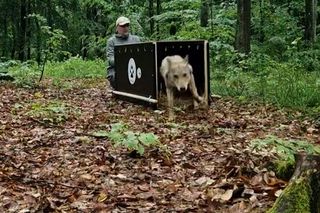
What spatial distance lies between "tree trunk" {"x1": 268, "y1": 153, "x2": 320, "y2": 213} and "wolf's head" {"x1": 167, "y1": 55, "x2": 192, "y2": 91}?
5887mm

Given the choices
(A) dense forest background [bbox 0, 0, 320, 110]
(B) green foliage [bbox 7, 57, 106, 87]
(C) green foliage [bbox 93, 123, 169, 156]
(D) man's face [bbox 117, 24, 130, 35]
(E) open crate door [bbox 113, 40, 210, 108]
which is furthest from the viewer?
(B) green foliage [bbox 7, 57, 106, 87]

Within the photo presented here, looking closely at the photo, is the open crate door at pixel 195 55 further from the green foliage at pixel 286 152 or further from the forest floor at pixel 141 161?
the green foliage at pixel 286 152

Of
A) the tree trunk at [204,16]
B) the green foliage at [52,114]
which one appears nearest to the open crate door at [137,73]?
the green foliage at [52,114]

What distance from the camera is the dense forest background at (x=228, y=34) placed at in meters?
10.8

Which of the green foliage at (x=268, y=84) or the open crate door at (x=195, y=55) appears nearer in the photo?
the green foliage at (x=268, y=84)

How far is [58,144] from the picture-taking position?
6223mm

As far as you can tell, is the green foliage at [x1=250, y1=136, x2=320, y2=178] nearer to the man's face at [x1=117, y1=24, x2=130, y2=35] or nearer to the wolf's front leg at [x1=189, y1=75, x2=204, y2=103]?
the wolf's front leg at [x1=189, y1=75, x2=204, y2=103]

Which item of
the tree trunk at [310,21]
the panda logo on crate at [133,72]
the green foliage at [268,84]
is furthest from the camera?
the tree trunk at [310,21]

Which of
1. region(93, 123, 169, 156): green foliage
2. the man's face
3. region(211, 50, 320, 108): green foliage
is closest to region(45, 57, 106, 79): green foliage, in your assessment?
the man's face

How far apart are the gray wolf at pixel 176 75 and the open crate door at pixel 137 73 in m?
0.32

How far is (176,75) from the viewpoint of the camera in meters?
8.91

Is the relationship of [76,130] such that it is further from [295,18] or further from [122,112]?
[295,18]

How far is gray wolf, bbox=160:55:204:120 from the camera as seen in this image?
8.93 m

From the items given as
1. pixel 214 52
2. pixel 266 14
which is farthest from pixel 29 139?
pixel 266 14
